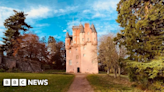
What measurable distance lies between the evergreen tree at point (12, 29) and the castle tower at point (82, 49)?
15122 millimetres

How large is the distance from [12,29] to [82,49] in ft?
64.6

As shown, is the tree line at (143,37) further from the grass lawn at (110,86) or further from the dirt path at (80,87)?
the dirt path at (80,87)

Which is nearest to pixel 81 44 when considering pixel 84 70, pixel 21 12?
pixel 84 70

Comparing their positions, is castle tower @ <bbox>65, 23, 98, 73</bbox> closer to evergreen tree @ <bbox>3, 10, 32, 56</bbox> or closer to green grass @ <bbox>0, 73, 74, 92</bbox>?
evergreen tree @ <bbox>3, 10, 32, 56</bbox>

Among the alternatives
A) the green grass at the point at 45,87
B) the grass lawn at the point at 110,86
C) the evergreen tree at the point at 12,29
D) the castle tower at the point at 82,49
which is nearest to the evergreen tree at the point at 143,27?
the grass lawn at the point at 110,86

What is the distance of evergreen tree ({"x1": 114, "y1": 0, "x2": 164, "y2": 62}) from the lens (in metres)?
10.3

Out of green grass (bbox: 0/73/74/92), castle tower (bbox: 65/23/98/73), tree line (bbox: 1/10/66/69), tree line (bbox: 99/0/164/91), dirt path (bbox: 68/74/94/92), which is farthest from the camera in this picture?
castle tower (bbox: 65/23/98/73)

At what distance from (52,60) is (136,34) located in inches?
1684

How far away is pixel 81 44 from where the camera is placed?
37.0 m

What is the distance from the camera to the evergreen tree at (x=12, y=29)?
3088cm

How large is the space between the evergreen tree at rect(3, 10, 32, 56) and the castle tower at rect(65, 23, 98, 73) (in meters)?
15.1

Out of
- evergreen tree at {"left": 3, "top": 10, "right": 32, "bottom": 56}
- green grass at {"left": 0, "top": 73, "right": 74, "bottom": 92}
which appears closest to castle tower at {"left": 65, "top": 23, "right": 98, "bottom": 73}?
evergreen tree at {"left": 3, "top": 10, "right": 32, "bottom": 56}

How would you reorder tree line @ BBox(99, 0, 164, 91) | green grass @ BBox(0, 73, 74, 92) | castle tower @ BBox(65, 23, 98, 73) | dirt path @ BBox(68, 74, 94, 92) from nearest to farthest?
green grass @ BBox(0, 73, 74, 92) < tree line @ BBox(99, 0, 164, 91) < dirt path @ BBox(68, 74, 94, 92) < castle tower @ BBox(65, 23, 98, 73)

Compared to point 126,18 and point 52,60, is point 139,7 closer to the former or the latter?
point 126,18
